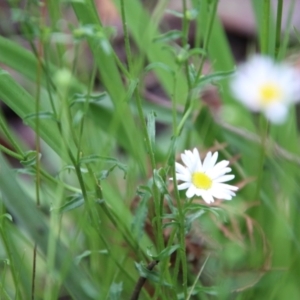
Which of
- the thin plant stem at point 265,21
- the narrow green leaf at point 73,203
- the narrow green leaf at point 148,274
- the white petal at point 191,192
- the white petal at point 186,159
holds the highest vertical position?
the thin plant stem at point 265,21

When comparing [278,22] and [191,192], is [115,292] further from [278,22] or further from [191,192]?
[278,22]

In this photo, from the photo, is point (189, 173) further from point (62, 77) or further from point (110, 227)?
point (110, 227)

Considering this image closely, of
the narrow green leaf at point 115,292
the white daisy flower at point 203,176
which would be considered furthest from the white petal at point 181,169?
the narrow green leaf at point 115,292

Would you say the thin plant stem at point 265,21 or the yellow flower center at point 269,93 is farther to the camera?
the thin plant stem at point 265,21

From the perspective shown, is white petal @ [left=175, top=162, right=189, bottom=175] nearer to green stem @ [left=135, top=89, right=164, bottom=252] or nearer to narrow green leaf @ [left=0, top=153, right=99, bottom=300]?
green stem @ [left=135, top=89, right=164, bottom=252]

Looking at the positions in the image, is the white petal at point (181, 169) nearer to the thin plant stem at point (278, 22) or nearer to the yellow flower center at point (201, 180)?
the yellow flower center at point (201, 180)

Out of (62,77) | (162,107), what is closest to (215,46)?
(162,107)

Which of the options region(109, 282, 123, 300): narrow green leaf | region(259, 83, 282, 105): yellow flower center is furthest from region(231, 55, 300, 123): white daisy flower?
region(109, 282, 123, 300): narrow green leaf
